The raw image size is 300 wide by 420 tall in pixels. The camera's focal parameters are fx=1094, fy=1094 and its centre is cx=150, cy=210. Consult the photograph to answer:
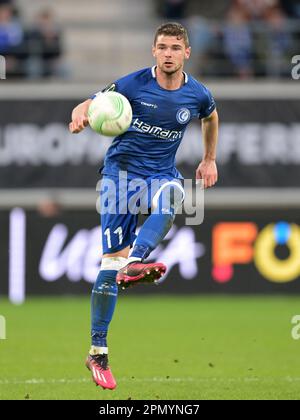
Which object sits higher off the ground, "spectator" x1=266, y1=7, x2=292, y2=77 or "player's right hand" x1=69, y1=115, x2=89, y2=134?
"spectator" x1=266, y1=7, x2=292, y2=77

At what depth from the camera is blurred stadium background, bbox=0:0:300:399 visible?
54.3 feet

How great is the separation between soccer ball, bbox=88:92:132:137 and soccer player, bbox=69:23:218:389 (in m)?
0.34

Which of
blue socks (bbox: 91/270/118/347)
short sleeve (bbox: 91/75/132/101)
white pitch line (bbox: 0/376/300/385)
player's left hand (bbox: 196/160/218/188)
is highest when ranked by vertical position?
short sleeve (bbox: 91/75/132/101)

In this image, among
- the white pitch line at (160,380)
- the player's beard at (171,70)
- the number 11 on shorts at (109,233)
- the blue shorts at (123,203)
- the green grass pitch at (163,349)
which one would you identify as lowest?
the green grass pitch at (163,349)

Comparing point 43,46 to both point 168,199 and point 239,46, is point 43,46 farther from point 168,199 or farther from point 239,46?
point 168,199

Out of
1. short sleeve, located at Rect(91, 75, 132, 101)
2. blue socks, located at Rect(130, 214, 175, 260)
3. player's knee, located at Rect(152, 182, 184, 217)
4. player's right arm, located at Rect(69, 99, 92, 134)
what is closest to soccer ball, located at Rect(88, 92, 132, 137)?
player's right arm, located at Rect(69, 99, 92, 134)

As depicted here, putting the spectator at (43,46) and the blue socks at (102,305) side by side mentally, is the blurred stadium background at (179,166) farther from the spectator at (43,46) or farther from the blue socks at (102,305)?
the blue socks at (102,305)

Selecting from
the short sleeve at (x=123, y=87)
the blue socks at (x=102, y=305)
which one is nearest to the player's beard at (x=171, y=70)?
the short sleeve at (x=123, y=87)

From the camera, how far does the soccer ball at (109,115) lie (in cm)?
791

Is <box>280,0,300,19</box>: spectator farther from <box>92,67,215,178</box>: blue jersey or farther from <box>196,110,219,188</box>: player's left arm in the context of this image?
<box>92,67,215,178</box>: blue jersey

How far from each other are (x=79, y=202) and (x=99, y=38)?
3789 millimetres

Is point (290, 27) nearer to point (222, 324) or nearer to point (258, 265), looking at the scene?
point (258, 265)

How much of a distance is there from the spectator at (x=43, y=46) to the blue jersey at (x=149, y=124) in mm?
9236

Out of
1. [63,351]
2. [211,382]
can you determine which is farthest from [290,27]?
[211,382]
